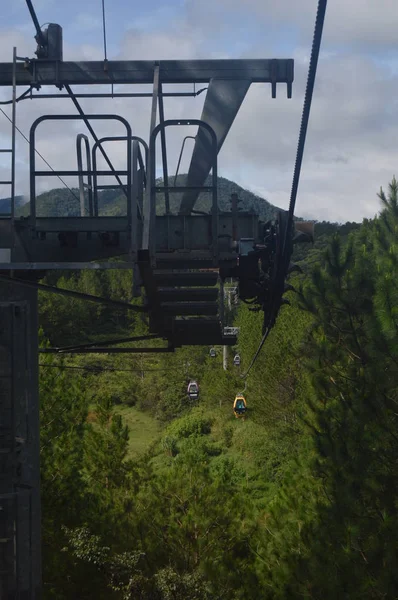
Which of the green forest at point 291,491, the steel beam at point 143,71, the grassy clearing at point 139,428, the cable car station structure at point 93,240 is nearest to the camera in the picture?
the cable car station structure at point 93,240

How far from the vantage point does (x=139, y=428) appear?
36.6m

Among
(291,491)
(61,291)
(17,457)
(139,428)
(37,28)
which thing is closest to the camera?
(61,291)

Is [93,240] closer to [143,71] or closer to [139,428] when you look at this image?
[143,71]

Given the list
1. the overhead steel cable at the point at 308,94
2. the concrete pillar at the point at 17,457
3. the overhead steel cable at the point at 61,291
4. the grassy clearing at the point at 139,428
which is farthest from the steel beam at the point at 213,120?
the grassy clearing at the point at 139,428

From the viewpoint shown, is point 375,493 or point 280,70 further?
point 375,493

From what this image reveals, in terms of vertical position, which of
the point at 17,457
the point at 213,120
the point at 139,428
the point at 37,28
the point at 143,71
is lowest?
the point at 139,428

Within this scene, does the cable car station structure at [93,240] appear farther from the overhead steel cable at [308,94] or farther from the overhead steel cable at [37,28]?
the overhead steel cable at [308,94]

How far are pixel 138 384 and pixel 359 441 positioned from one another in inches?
1342

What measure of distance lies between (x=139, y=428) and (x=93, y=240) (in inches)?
1266

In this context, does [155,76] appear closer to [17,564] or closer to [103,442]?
[17,564]

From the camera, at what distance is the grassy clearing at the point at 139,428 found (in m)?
32.6

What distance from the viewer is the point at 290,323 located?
2181cm

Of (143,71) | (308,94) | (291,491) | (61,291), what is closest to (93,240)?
(61,291)

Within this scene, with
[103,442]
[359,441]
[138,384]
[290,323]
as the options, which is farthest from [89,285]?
[359,441]
